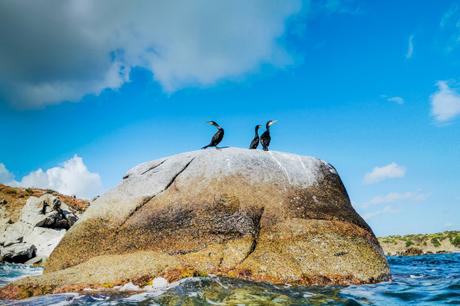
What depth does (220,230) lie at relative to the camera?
10.4m

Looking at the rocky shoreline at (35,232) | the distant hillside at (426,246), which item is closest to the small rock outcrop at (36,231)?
the rocky shoreline at (35,232)

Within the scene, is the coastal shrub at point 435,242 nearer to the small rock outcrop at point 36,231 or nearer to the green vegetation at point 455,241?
the green vegetation at point 455,241

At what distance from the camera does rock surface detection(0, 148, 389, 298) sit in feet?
30.4

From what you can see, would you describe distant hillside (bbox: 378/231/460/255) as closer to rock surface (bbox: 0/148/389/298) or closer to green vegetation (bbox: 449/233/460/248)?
green vegetation (bbox: 449/233/460/248)

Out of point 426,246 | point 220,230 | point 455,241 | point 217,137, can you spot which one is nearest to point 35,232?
point 217,137

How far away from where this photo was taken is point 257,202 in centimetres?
1105

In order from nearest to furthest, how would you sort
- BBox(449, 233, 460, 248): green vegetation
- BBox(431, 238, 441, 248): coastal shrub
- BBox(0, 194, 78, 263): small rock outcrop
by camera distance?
1. BBox(0, 194, 78, 263): small rock outcrop
2. BBox(449, 233, 460, 248): green vegetation
3. BBox(431, 238, 441, 248): coastal shrub

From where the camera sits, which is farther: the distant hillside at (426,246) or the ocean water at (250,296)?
the distant hillside at (426,246)

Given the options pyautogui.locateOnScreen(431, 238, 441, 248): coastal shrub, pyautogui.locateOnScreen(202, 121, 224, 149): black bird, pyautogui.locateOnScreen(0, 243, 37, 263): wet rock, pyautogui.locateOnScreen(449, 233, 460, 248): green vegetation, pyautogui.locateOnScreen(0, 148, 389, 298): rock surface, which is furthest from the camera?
pyautogui.locateOnScreen(431, 238, 441, 248): coastal shrub

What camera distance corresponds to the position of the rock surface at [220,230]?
927 cm

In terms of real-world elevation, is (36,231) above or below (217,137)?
below

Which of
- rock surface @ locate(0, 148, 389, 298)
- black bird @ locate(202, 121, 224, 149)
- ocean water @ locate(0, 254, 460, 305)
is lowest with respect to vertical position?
ocean water @ locate(0, 254, 460, 305)

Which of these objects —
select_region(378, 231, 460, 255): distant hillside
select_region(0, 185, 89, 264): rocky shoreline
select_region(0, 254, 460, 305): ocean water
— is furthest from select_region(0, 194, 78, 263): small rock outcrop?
select_region(378, 231, 460, 255): distant hillside

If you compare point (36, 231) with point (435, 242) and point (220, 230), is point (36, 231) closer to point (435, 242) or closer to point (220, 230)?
point (220, 230)
